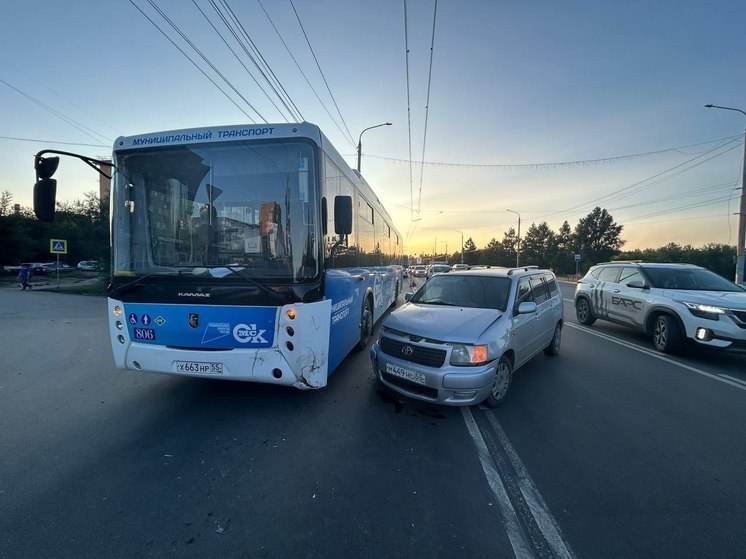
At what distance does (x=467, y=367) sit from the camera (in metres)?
4.00

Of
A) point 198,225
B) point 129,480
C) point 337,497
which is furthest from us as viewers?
point 198,225

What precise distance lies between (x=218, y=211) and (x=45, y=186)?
1932 mm

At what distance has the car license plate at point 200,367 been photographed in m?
4.00

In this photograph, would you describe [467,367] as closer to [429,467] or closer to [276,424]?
[429,467]

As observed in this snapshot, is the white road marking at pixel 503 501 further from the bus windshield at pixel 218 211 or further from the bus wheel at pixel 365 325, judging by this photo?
the bus wheel at pixel 365 325

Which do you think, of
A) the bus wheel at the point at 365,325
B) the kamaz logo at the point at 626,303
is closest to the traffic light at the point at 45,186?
the bus wheel at the point at 365,325

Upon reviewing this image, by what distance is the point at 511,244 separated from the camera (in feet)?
294

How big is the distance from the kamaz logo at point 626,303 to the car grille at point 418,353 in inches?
265

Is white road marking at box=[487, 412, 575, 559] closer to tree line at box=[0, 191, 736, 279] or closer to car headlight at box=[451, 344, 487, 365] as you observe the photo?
car headlight at box=[451, 344, 487, 365]

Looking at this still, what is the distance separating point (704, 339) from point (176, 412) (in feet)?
29.8

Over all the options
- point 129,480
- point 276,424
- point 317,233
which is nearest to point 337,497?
point 276,424

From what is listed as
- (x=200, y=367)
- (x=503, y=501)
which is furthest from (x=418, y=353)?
(x=200, y=367)

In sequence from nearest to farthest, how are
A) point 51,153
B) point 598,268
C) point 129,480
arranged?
point 129,480, point 51,153, point 598,268

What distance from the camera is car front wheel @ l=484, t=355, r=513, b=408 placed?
439 centimetres
